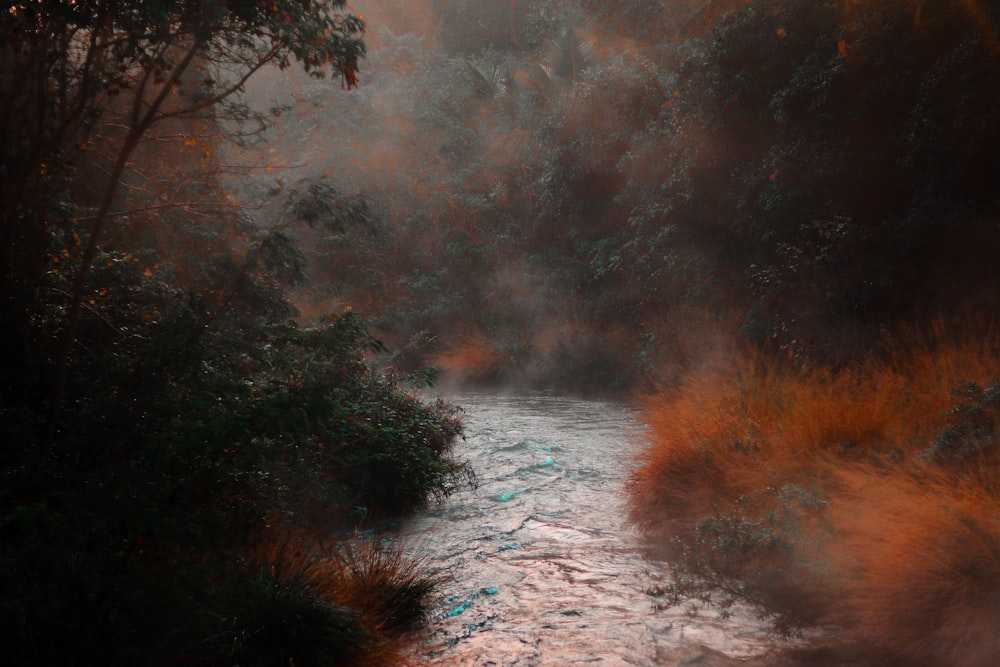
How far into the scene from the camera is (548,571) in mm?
6562

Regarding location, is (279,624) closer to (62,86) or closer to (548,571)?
(548,571)

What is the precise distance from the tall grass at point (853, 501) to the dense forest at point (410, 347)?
1.0 inches

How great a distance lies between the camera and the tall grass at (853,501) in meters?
4.47

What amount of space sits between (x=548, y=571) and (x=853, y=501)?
2.28 metres

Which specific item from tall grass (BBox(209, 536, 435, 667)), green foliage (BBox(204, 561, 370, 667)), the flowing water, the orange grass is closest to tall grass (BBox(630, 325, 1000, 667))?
the orange grass

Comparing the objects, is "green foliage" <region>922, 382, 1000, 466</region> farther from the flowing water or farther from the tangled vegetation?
the tangled vegetation

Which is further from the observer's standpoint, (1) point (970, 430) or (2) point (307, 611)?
(1) point (970, 430)

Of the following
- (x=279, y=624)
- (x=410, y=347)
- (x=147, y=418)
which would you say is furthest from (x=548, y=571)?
(x=410, y=347)

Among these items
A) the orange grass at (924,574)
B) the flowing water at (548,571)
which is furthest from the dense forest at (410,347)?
the flowing water at (548,571)

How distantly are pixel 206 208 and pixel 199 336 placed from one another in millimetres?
2492

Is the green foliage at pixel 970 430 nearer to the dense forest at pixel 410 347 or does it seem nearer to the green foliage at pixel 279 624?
the dense forest at pixel 410 347

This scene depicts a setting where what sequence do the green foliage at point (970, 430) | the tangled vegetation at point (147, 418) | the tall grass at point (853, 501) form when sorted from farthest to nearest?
the green foliage at point (970, 430)
the tall grass at point (853, 501)
the tangled vegetation at point (147, 418)

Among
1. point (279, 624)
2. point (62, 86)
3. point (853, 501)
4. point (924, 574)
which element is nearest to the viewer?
point (279, 624)

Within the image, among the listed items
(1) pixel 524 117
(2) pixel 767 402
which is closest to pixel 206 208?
(2) pixel 767 402
